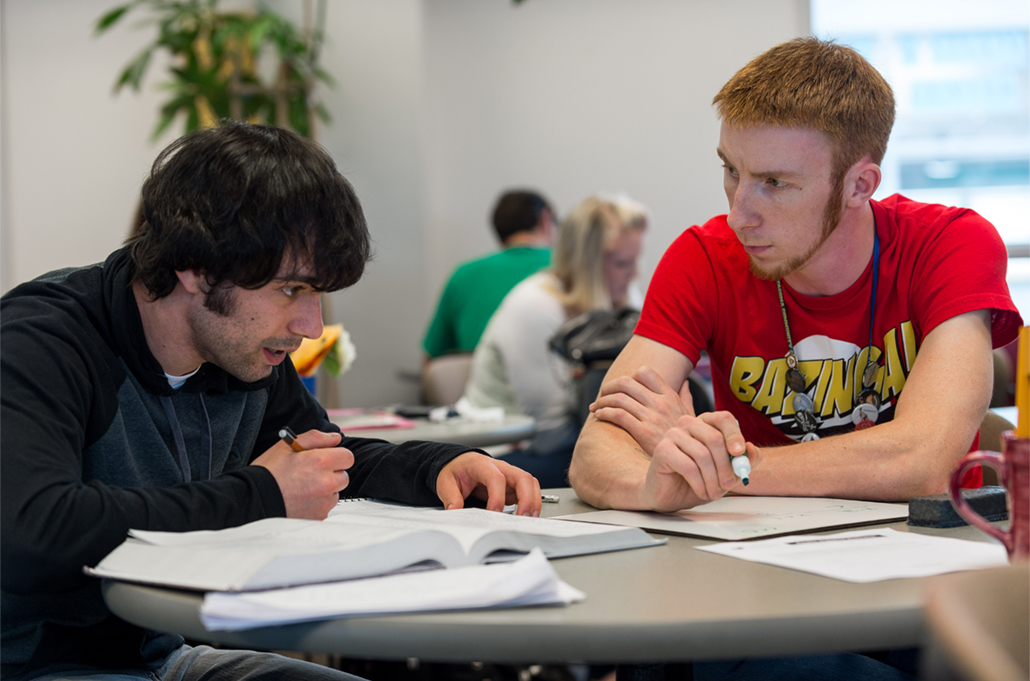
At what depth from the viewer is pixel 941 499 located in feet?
3.37

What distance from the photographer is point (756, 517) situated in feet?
3.63

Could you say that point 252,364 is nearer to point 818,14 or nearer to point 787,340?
point 787,340

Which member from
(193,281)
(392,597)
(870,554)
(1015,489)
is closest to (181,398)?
(193,281)

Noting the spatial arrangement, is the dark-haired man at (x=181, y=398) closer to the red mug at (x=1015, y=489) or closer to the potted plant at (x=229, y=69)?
the red mug at (x=1015, y=489)

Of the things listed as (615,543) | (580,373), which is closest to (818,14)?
(580,373)

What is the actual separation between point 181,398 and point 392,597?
64cm

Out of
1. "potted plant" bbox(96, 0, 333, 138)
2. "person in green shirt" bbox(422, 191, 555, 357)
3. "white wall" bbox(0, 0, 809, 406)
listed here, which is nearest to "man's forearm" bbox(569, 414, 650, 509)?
"person in green shirt" bbox(422, 191, 555, 357)

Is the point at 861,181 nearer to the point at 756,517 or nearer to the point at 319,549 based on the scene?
the point at 756,517

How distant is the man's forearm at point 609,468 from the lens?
1.21 metres

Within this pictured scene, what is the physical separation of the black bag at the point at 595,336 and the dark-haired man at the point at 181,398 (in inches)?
57.4

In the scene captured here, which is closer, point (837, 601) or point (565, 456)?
point (837, 601)

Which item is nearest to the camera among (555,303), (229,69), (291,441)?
(291,441)

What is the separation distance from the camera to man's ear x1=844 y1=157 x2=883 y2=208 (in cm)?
152

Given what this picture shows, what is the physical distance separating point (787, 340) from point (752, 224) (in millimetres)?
209
